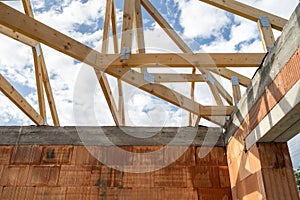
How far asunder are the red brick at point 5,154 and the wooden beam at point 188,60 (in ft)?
3.96

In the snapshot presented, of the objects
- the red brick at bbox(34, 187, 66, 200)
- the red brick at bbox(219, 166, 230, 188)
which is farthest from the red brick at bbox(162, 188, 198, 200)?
the red brick at bbox(34, 187, 66, 200)

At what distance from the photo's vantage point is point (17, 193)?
189 centimetres

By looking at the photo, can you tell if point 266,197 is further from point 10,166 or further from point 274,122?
point 10,166

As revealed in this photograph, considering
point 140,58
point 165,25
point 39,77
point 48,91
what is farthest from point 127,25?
point 48,91

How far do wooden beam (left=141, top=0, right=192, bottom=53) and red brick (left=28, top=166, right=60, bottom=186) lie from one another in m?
2.17

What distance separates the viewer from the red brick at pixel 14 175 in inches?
76.0

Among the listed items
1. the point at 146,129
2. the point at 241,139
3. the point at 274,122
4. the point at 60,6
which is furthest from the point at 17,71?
the point at 274,122

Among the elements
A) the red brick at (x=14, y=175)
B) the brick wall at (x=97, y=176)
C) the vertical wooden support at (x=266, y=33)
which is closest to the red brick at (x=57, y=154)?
the brick wall at (x=97, y=176)

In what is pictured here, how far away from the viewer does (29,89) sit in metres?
4.04

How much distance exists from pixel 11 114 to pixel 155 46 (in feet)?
9.39

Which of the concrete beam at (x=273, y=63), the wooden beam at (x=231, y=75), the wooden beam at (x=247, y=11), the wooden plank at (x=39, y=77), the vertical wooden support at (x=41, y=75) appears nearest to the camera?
the concrete beam at (x=273, y=63)

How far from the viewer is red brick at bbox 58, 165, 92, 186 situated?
1.94 m

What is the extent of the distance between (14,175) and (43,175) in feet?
0.79

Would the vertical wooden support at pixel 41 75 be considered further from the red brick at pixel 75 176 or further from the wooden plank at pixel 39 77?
the red brick at pixel 75 176
